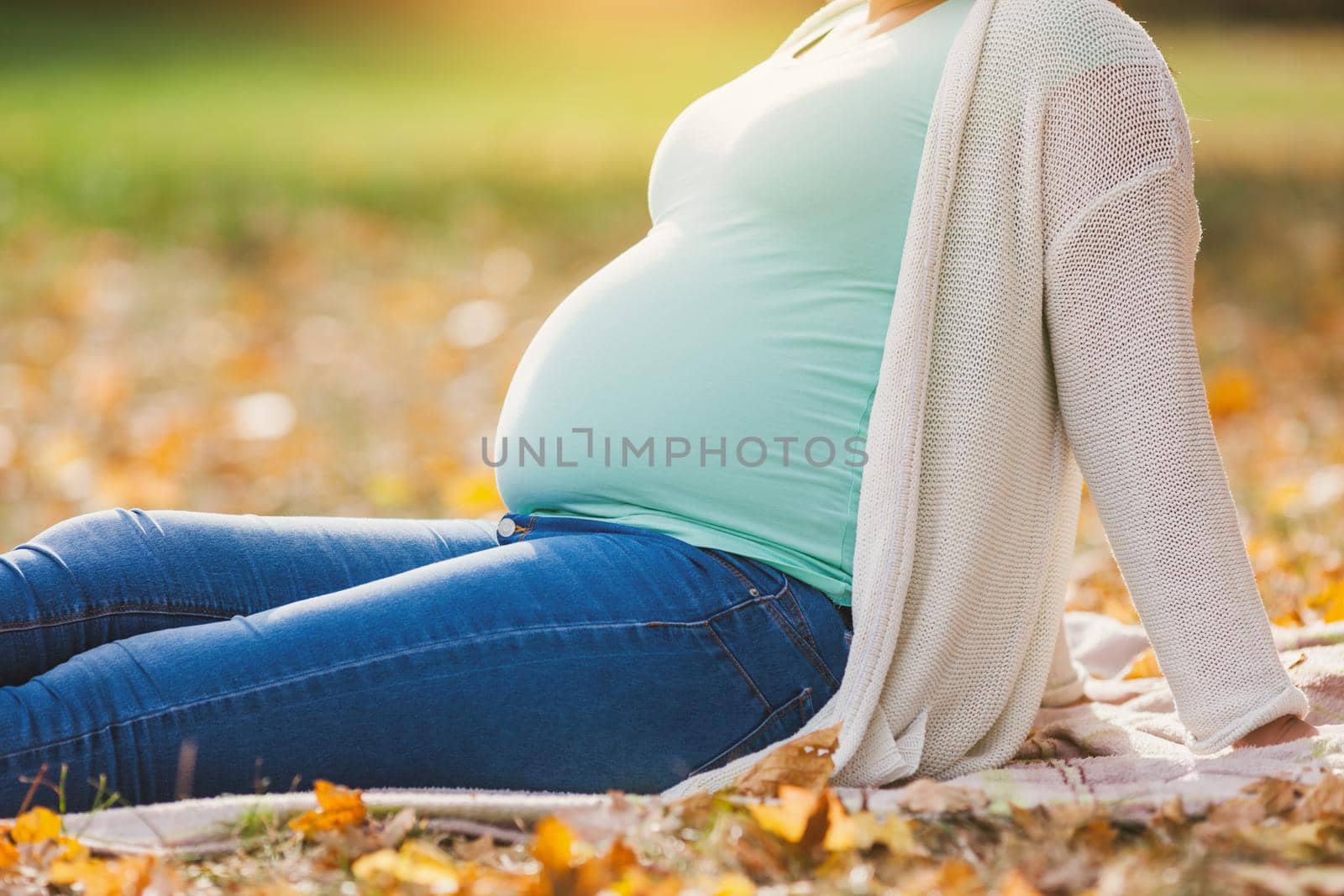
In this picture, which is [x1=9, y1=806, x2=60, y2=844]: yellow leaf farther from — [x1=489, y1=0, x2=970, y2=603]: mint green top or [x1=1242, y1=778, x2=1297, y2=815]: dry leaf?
[x1=1242, y1=778, x2=1297, y2=815]: dry leaf

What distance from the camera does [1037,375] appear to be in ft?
5.67

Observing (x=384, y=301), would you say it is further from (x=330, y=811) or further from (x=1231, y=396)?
(x=330, y=811)

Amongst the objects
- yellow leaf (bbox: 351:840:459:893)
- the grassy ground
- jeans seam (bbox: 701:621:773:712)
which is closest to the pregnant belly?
jeans seam (bbox: 701:621:773:712)

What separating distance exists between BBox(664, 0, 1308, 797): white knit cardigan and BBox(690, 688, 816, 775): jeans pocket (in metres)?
0.01

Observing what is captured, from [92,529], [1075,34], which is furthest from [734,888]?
[1075,34]

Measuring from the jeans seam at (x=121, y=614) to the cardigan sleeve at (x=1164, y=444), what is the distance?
1118mm

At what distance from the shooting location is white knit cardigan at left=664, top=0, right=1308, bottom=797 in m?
1.64

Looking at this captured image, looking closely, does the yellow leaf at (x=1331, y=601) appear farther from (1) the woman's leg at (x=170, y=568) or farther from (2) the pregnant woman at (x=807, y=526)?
(1) the woman's leg at (x=170, y=568)

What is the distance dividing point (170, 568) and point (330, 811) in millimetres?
398

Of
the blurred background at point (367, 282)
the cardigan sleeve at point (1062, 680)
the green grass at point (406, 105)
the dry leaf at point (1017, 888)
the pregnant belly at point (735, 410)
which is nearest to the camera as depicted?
the dry leaf at point (1017, 888)

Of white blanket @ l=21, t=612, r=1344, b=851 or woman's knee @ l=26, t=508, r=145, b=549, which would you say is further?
woman's knee @ l=26, t=508, r=145, b=549

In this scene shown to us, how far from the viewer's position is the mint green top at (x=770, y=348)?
66.9 inches

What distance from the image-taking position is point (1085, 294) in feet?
5.45

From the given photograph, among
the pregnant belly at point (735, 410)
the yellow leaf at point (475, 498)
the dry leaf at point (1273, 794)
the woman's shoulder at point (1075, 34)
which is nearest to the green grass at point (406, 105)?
the woman's shoulder at point (1075, 34)
